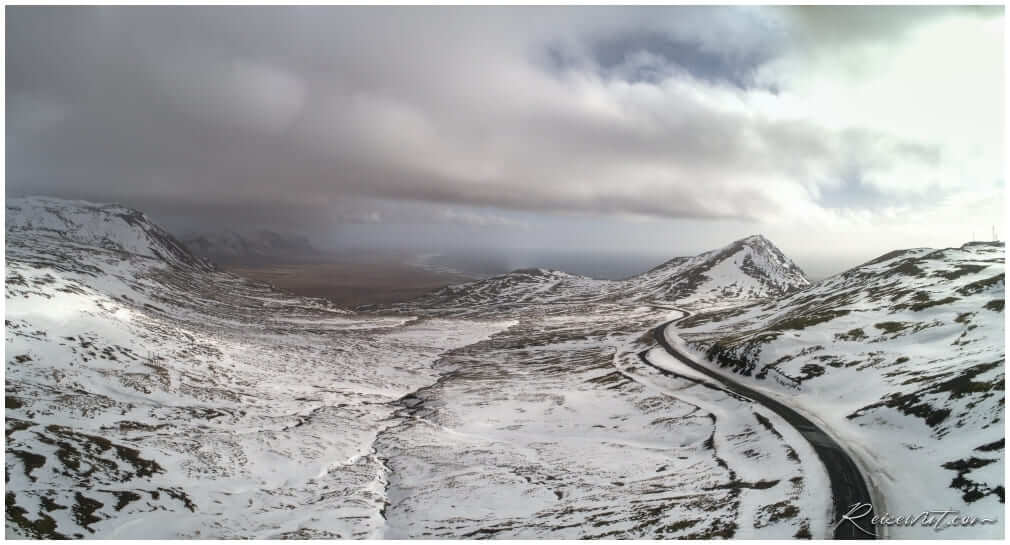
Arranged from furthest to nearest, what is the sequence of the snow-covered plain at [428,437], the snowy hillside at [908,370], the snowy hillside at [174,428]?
the snowy hillside at [174,428] → the snow-covered plain at [428,437] → the snowy hillside at [908,370]

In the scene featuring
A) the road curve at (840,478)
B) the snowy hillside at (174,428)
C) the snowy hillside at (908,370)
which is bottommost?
the snowy hillside at (174,428)

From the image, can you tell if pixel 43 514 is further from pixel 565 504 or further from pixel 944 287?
pixel 944 287

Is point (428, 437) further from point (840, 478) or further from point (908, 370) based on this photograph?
point (908, 370)

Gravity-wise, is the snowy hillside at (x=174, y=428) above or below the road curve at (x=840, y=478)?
below

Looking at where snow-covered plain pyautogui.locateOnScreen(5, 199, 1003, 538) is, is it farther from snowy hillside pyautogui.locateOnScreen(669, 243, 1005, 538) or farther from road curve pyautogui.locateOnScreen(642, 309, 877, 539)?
road curve pyautogui.locateOnScreen(642, 309, 877, 539)

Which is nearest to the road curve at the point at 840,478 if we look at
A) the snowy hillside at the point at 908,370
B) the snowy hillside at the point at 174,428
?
the snowy hillside at the point at 908,370

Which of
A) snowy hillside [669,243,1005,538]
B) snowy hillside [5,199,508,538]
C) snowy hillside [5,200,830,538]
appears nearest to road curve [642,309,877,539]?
snowy hillside [5,200,830,538]

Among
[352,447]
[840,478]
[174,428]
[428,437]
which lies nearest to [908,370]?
[840,478]

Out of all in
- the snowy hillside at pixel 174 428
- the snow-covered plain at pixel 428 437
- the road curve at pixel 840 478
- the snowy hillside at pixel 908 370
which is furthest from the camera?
the snowy hillside at pixel 174 428

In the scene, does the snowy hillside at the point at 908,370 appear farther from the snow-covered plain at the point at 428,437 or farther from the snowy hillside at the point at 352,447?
the snowy hillside at the point at 352,447

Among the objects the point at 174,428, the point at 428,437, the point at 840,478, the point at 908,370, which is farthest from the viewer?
the point at 428,437
